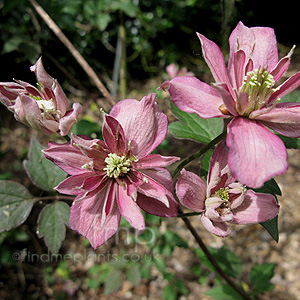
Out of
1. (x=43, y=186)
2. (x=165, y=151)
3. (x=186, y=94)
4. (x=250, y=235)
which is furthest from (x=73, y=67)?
(x=186, y=94)

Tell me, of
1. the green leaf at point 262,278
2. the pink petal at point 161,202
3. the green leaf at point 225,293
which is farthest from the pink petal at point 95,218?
the green leaf at point 262,278

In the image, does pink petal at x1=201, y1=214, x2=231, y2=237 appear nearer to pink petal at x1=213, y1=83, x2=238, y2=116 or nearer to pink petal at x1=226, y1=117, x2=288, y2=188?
pink petal at x1=226, y1=117, x2=288, y2=188

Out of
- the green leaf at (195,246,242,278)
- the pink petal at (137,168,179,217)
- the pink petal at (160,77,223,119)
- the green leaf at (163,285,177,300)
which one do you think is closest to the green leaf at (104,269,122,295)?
the green leaf at (163,285,177,300)

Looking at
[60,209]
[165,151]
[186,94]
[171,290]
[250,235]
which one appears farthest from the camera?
[165,151]

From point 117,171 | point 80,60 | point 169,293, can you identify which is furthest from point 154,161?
point 169,293

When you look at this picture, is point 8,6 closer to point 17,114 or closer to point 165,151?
point 17,114

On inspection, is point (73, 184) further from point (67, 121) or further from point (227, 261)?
point (227, 261)

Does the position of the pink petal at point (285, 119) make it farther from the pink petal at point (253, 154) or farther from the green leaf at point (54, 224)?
the green leaf at point (54, 224)
